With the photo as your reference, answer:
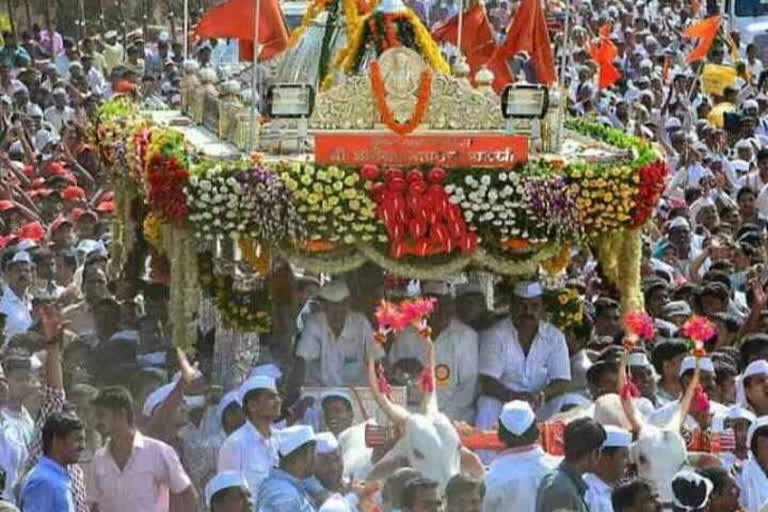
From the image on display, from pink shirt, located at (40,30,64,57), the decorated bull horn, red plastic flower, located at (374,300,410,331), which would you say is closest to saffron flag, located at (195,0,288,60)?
red plastic flower, located at (374,300,410,331)

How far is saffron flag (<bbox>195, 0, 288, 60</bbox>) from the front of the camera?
16.9m

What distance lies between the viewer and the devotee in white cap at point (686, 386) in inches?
475

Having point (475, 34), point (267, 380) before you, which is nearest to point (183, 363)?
point (267, 380)

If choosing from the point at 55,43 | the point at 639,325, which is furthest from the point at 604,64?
the point at 639,325

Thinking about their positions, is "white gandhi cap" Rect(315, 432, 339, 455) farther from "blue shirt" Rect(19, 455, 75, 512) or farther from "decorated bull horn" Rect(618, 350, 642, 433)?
"decorated bull horn" Rect(618, 350, 642, 433)

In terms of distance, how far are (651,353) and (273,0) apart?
5190mm

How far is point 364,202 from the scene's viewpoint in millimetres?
14047

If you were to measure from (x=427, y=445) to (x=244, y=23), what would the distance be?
6263 millimetres

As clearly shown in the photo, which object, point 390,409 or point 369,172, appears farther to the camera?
point 369,172

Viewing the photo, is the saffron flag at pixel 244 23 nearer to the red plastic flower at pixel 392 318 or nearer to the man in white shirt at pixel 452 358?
the man in white shirt at pixel 452 358

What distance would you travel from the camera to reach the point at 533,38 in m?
17.6

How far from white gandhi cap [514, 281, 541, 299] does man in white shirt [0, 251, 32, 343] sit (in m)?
3.15

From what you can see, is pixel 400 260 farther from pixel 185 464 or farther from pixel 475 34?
pixel 475 34

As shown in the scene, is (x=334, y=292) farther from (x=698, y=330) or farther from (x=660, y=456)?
(x=660, y=456)
